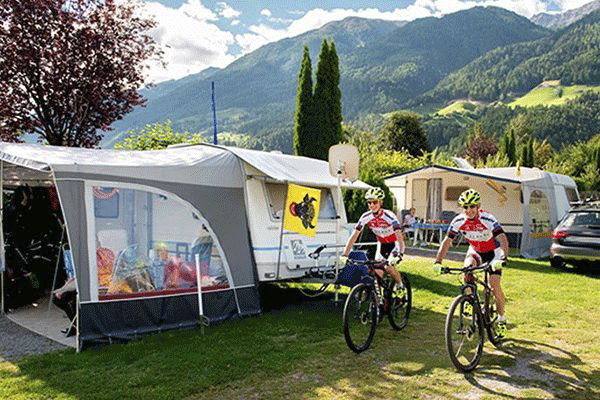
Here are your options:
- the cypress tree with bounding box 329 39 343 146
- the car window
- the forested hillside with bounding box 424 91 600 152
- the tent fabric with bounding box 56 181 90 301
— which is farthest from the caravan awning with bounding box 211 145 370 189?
the forested hillside with bounding box 424 91 600 152

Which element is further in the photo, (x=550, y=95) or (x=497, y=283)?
(x=550, y=95)

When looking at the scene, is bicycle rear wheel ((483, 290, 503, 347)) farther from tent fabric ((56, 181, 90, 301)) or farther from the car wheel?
the car wheel

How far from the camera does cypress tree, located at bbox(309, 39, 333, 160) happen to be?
17.5m

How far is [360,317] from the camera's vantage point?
5250 millimetres

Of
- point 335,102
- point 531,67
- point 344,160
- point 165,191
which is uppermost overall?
point 531,67

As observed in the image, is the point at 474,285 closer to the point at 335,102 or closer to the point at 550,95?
the point at 335,102

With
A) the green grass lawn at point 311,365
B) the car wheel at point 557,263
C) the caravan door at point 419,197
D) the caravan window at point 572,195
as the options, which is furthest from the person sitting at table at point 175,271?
the caravan window at point 572,195

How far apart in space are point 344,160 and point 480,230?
89.3 inches

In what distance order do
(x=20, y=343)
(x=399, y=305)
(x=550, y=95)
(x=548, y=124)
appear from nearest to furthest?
(x=20, y=343)
(x=399, y=305)
(x=548, y=124)
(x=550, y=95)

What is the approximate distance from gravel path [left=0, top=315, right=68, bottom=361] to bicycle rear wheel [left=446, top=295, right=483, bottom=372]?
392 centimetres

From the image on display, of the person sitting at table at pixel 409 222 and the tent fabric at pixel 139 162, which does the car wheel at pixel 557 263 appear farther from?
the tent fabric at pixel 139 162

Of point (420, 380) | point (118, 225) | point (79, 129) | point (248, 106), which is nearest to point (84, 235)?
point (118, 225)

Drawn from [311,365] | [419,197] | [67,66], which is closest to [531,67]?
[419,197]

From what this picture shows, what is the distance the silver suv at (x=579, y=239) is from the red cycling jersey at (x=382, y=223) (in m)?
6.11
